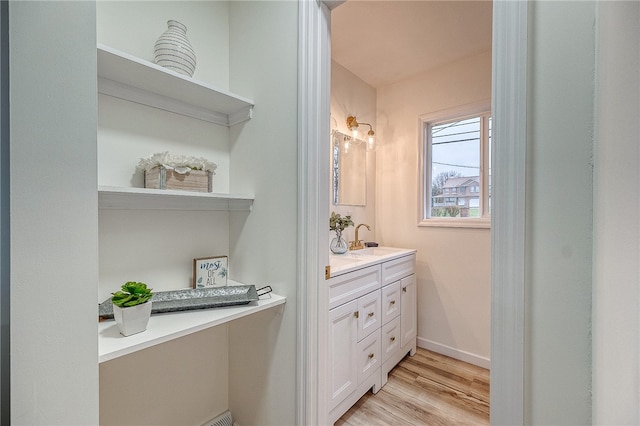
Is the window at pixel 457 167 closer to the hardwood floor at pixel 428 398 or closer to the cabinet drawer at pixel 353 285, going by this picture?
the cabinet drawer at pixel 353 285

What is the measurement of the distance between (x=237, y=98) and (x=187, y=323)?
3.27 ft

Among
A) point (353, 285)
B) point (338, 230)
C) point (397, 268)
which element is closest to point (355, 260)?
point (353, 285)

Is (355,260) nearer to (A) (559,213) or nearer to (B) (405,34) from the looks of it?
(A) (559,213)

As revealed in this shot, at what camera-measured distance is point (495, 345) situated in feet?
2.54

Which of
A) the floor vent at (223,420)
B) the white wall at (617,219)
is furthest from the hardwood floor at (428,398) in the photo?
the white wall at (617,219)

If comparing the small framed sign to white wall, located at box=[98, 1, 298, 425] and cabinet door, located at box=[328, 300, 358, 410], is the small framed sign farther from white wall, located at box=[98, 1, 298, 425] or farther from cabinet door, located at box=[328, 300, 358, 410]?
cabinet door, located at box=[328, 300, 358, 410]

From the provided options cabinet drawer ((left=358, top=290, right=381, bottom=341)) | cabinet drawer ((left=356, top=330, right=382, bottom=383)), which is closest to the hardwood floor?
cabinet drawer ((left=356, top=330, right=382, bottom=383))

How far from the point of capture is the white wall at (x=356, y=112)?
7.96ft

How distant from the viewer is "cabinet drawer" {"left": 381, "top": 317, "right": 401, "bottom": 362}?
2.03 meters

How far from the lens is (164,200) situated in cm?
130

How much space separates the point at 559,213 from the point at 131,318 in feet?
4.12

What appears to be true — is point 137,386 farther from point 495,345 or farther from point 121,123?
point 495,345

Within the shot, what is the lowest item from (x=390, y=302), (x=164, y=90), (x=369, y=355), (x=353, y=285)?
(x=369, y=355)

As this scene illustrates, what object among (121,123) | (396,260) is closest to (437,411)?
(396,260)
